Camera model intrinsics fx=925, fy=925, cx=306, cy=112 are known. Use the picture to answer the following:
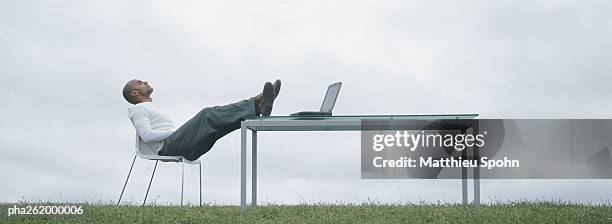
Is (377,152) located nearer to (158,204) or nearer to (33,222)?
(158,204)

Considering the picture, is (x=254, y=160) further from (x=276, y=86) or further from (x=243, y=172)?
(x=276, y=86)

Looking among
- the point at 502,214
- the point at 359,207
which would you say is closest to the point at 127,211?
the point at 359,207

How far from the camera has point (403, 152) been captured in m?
7.89

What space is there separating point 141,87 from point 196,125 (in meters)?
0.88

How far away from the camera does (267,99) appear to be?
829cm

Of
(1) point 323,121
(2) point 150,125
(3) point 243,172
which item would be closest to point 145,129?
(2) point 150,125

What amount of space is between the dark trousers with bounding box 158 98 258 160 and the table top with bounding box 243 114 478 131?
58cm

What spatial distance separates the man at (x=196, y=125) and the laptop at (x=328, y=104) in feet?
1.51

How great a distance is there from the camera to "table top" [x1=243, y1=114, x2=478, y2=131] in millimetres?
7699

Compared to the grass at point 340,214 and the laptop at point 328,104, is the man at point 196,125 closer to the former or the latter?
the laptop at point 328,104

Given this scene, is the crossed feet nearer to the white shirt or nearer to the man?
the man

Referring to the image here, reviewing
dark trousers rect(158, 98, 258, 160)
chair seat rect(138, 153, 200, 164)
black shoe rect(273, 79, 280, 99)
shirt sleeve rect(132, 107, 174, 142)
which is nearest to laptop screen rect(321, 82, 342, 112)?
black shoe rect(273, 79, 280, 99)

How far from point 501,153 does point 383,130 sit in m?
1.07

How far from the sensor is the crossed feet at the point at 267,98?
8.25 metres
